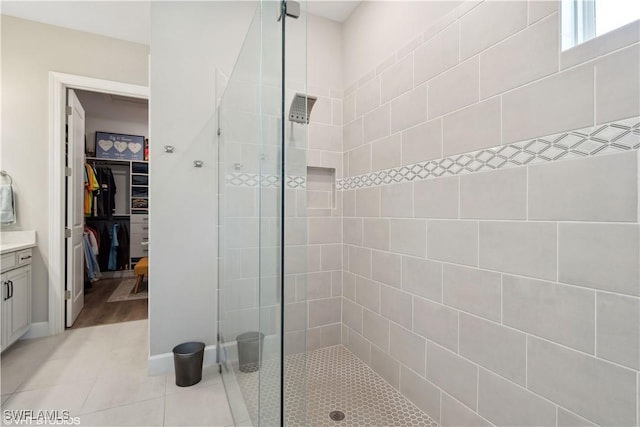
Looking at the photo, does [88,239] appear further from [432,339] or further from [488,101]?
[488,101]

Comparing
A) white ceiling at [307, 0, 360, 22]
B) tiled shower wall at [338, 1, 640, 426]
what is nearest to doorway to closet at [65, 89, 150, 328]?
white ceiling at [307, 0, 360, 22]

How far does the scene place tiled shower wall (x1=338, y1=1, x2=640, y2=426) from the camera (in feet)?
2.80

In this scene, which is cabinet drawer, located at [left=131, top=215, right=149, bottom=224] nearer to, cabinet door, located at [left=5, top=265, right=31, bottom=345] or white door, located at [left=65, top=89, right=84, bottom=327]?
white door, located at [left=65, top=89, right=84, bottom=327]

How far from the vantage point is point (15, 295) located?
212 centimetres

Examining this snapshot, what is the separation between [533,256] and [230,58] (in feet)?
7.13

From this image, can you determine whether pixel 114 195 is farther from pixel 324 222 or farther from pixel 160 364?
pixel 324 222

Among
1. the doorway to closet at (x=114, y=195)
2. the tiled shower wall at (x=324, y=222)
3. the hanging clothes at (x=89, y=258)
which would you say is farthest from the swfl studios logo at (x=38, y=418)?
the hanging clothes at (x=89, y=258)

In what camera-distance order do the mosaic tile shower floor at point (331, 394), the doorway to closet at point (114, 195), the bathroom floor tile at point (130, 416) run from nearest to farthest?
1. the mosaic tile shower floor at point (331, 394)
2. the bathroom floor tile at point (130, 416)
3. the doorway to closet at point (114, 195)

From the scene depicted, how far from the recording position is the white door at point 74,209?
260 cm

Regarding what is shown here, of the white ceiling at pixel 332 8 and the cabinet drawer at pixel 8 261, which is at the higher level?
the white ceiling at pixel 332 8

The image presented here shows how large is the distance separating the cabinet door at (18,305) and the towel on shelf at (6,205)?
15.9 inches

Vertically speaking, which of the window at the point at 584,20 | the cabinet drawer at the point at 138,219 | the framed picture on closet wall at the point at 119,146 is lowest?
→ the cabinet drawer at the point at 138,219

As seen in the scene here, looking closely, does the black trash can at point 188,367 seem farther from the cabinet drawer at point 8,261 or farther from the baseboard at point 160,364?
the cabinet drawer at point 8,261

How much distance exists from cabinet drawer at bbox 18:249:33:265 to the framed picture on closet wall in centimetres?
263
